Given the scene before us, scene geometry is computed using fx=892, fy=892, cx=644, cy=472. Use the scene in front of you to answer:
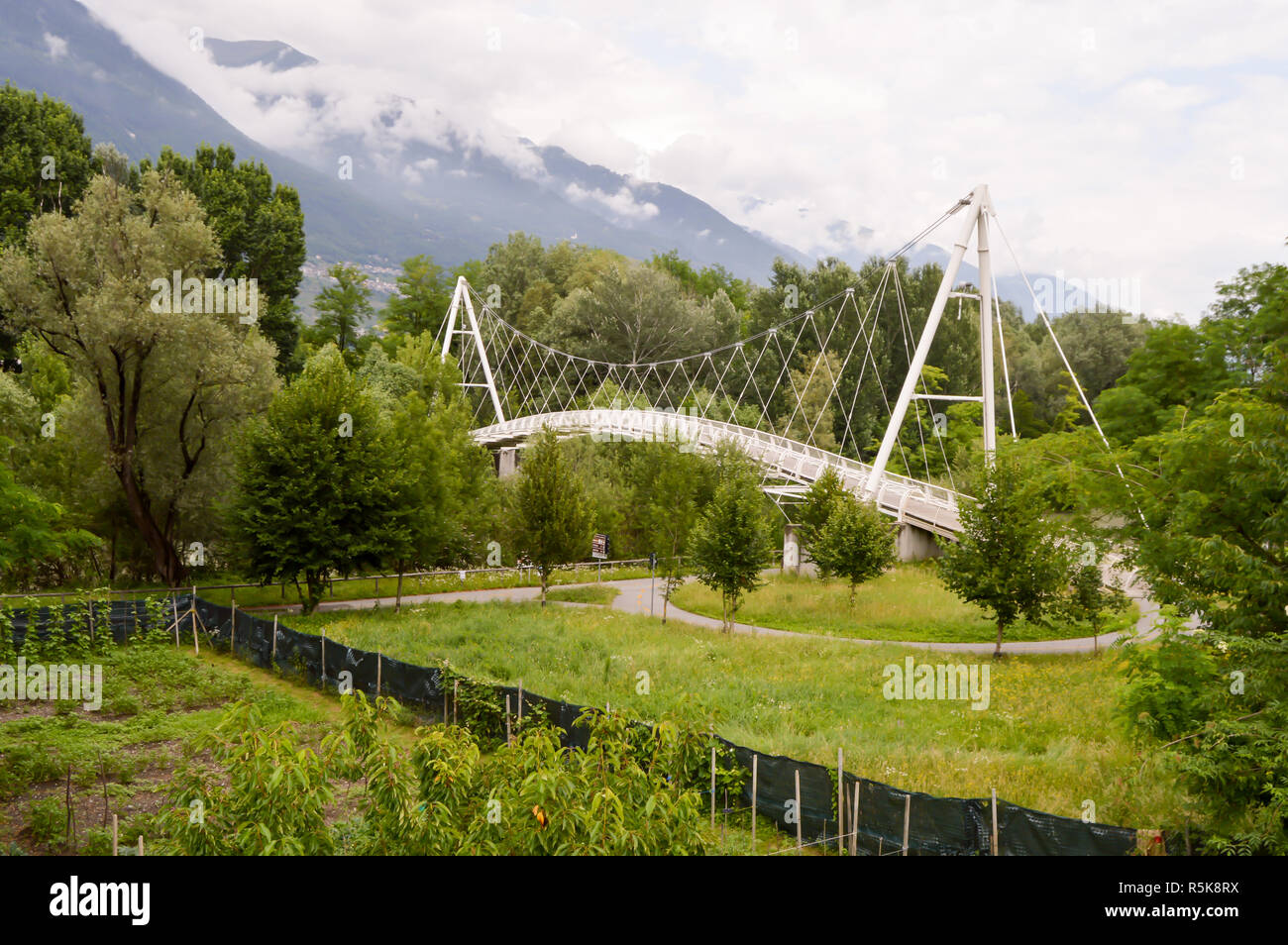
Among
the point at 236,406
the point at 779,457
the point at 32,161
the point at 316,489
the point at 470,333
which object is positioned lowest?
the point at 316,489

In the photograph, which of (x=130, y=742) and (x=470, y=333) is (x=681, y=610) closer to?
(x=130, y=742)

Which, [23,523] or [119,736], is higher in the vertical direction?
[23,523]

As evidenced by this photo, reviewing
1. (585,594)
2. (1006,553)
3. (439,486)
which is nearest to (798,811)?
(1006,553)

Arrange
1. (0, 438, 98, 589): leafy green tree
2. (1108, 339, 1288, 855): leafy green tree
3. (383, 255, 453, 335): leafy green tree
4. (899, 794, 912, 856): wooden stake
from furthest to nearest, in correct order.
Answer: (383, 255, 453, 335): leafy green tree < (0, 438, 98, 589): leafy green tree < (899, 794, 912, 856): wooden stake < (1108, 339, 1288, 855): leafy green tree

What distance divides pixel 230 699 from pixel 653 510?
1790 centimetres

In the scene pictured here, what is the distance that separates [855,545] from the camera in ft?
96.7

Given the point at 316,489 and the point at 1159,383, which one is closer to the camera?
the point at 316,489

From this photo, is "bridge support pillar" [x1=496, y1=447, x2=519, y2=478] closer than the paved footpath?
No

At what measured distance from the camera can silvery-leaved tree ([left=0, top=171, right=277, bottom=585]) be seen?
90.3 ft

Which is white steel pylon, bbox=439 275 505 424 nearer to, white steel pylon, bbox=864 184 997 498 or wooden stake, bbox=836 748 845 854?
white steel pylon, bbox=864 184 997 498

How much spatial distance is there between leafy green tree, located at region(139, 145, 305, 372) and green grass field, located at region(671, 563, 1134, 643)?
34202 millimetres

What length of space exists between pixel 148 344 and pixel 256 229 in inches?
1223

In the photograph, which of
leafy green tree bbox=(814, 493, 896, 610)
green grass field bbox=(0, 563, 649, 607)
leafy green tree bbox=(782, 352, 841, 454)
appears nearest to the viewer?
leafy green tree bbox=(814, 493, 896, 610)


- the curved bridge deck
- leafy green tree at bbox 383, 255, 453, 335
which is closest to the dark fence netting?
the curved bridge deck
